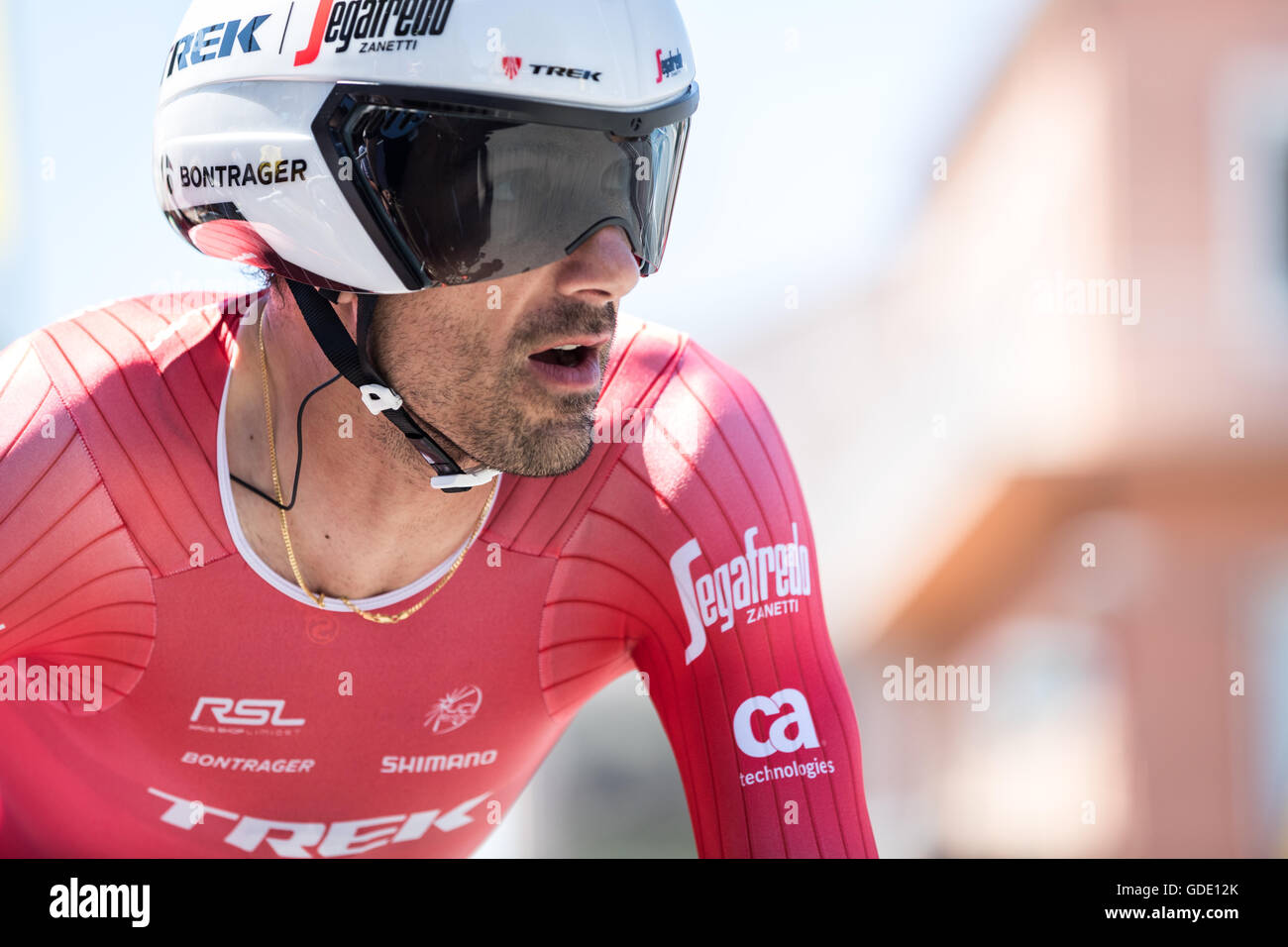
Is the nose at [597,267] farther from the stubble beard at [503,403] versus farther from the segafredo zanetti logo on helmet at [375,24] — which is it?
the segafredo zanetti logo on helmet at [375,24]

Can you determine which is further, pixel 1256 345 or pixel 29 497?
pixel 1256 345

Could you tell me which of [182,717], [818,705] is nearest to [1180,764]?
[818,705]

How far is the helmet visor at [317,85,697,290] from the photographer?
1.72 meters

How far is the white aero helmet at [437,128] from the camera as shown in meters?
1.72

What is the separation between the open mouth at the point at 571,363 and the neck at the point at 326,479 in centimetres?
28

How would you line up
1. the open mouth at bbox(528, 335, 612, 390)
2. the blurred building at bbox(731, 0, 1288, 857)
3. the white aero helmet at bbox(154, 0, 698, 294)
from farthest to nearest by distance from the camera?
the blurred building at bbox(731, 0, 1288, 857) < the open mouth at bbox(528, 335, 612, 390) < the white aero helmet at bbox(154, 0, 698, 294)

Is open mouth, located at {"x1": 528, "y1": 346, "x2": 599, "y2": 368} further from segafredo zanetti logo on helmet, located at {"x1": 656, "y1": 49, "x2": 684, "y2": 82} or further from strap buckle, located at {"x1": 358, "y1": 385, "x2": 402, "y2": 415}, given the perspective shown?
segafredo zanetti logo on helmet, located at {"x1": 656, "y1": 49, "x2": 684, "y2": 82}

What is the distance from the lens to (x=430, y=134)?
5.65 ft

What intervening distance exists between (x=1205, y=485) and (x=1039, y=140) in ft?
7.32

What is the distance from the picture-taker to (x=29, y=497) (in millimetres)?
1799

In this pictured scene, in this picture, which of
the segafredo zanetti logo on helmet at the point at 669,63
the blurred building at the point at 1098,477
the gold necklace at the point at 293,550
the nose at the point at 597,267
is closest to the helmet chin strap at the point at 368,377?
the gold necklace at the point at 293,550

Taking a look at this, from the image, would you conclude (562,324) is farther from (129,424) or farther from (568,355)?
(129,424)

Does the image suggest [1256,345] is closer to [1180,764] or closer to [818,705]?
[1180,764]

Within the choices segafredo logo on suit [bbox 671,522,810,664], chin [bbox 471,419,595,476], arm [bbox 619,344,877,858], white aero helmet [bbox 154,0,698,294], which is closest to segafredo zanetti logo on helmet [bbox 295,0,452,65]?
white aero helmet [bbox 154,0,698,294]
